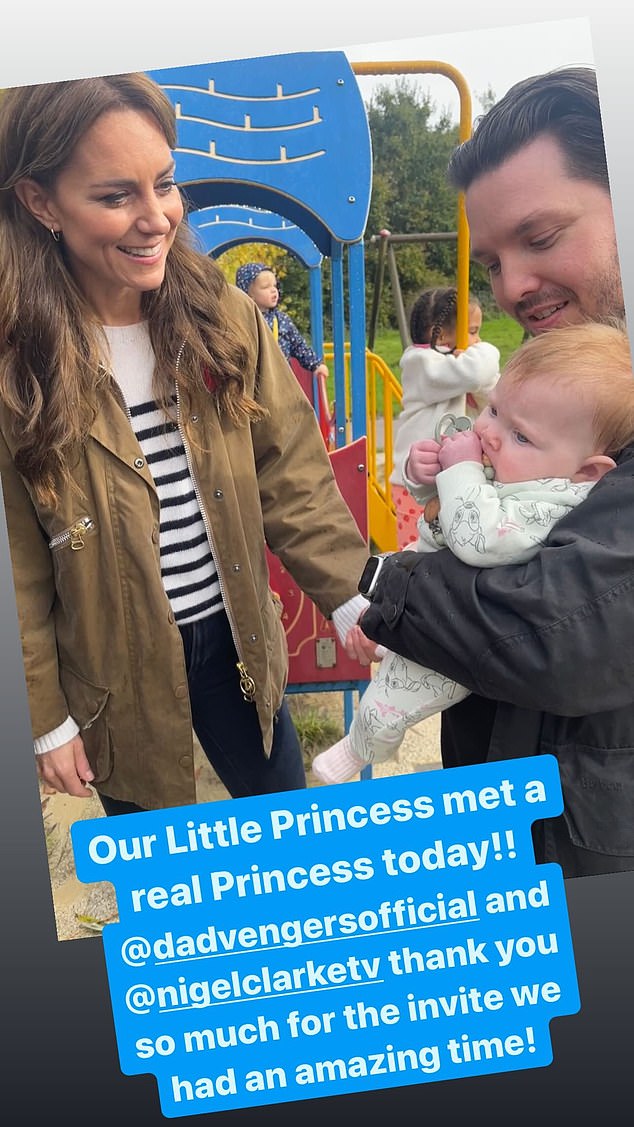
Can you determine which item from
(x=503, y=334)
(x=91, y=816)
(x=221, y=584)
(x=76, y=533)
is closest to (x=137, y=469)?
(x=76, y=533)

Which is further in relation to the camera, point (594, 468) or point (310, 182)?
point (310, 182)

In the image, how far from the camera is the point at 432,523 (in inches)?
83.4

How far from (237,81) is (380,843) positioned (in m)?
1.74

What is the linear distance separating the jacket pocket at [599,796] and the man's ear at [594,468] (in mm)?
572

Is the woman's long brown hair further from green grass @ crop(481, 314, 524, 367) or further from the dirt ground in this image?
the dirt ground

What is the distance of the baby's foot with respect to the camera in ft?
7.60

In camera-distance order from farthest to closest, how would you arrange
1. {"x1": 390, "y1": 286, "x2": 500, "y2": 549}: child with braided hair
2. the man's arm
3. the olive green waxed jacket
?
1. {"x1": 390, "y1": 286, "x2": 500, "y2": 549}: child with braided hair
2. the olive green waxed jacket
3. the man's arm

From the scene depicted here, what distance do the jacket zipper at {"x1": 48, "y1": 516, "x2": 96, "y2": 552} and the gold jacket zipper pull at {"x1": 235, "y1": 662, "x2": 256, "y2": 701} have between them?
47cm

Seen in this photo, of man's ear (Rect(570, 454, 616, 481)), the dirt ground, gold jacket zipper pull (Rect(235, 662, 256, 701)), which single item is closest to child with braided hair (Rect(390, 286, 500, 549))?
man's ear (Rect(570, 454, 616, 481))

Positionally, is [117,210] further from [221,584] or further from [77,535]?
[221,584]

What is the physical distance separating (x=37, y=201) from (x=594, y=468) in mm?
1295

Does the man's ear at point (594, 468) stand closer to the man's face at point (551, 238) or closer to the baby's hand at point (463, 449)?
the baby's hand at point (463, 449)

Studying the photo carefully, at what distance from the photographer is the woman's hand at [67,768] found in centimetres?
246

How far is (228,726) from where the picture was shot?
250 centimetres
